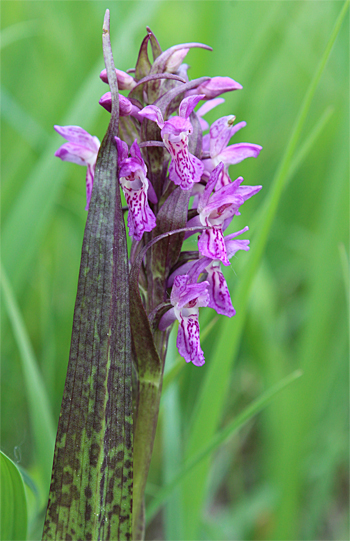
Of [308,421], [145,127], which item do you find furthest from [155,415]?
[308,421]

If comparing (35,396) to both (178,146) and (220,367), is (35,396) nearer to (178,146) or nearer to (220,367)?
(220,367)

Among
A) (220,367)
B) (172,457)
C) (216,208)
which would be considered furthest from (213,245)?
(172,457)

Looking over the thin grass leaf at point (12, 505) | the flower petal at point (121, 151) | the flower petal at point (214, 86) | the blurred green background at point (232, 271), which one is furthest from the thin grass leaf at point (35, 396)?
the flower petal at point (214, 86)

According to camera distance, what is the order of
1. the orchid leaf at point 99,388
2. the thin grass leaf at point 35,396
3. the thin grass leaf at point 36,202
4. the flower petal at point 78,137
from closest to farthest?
1. the orchid leaf at point 99,388
2. the flower petal at point 78,137
3. the thin grass leaf at point 35,396
4. the thin grass leaf at point 36,202

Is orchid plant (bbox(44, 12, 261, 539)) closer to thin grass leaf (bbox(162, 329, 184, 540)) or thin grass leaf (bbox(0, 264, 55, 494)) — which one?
thin grass leaf (bbox(0, 264, 55, 494))

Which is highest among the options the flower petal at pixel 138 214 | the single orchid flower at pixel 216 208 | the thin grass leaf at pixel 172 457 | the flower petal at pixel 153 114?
the flower petal at pixel 153 114

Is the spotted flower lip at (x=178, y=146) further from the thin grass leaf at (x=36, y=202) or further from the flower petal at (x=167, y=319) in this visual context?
the thin grass leaf at (x=36, y=202)

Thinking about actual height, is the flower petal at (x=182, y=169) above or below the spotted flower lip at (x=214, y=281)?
above

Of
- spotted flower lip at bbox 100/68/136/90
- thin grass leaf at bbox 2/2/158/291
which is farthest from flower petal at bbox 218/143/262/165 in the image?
thin grass leaf at bbox 2/2/158/291
